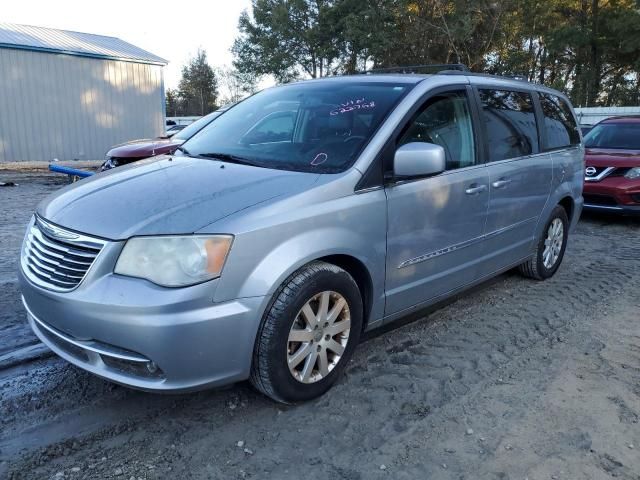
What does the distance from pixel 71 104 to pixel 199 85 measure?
40.5m

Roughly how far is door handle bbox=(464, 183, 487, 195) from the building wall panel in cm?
1438

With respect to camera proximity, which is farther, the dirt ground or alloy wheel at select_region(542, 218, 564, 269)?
alloy wheel at select_region(542, 218, 564, 269)

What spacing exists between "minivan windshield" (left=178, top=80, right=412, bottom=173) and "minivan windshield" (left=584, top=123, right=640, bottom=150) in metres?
6.91

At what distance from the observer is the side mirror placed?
3.16 meters

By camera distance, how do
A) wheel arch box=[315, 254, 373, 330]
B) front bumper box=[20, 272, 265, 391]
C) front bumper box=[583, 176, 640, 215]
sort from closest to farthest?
front bumper box=[20, 272, 265, 391] < wheel arch box=[315, 254, 373, 330] < front bumper box=[583, 176, 640, 215]

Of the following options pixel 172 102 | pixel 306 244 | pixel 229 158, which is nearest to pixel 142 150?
pixel 229 158

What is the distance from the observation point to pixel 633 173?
7.95m

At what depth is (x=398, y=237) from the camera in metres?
3.31

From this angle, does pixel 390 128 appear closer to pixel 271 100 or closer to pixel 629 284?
pixel 271 100

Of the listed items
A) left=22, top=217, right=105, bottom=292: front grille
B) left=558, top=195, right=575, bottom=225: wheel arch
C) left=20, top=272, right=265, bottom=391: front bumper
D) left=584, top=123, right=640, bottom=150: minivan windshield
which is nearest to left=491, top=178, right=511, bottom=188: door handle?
left=558, top=195, right=575, bottom=225: wheel arch

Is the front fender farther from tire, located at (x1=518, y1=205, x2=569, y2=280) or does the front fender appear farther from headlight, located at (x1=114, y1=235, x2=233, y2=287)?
tire, located at (x1=518, y1=205, x2=569, y2=280)

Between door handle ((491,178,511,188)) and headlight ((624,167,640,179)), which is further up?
door handle ((491,178,511,188))

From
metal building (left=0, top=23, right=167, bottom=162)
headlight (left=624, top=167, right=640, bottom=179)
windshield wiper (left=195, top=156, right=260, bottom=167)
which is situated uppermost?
metal building (left=0, top=23, right=167, bottom=162)

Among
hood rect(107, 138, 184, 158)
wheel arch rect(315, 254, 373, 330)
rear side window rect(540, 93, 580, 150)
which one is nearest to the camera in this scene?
wheel arch rect(315, 254, 373, 330)
